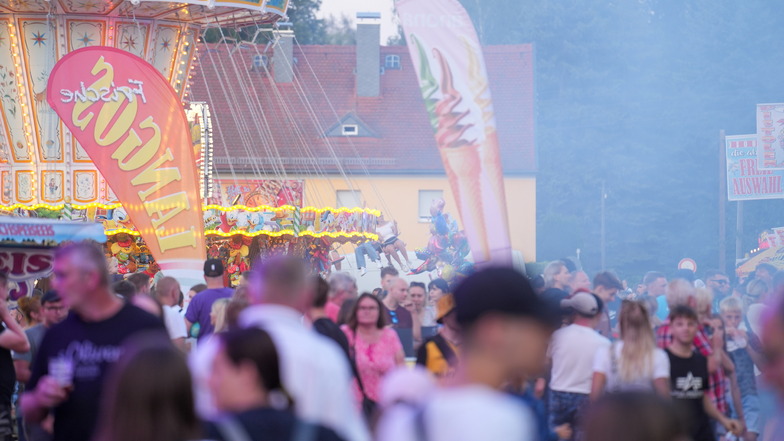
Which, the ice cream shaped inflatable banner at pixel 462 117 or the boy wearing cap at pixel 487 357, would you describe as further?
the ice cream shaped inflatable banner at pixel 462 117

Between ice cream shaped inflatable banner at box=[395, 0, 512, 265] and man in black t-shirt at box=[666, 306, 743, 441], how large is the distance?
4.15 metres

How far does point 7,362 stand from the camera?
794cm

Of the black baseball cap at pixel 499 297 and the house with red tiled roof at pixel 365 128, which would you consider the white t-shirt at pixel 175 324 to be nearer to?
the black baseball cap at pixel 499 297

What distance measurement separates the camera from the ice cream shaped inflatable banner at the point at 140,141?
54.0 ft

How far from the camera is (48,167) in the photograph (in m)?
23.4

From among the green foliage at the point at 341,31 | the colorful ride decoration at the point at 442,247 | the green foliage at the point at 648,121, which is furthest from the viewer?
the green foliage at the point at 341,31

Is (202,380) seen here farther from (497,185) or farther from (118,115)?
(118,115)

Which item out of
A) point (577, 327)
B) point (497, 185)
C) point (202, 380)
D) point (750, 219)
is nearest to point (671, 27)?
point (750, 219)

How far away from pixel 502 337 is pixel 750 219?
45.7 meters

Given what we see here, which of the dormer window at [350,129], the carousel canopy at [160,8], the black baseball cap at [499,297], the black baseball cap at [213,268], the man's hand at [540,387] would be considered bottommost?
the man's hand at [540,387]

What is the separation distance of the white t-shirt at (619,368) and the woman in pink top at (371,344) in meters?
1.26

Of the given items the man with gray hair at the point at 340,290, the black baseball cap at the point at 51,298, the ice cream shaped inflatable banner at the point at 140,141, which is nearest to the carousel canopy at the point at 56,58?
the ice cream shaped inflatable banner at the point at 140,141

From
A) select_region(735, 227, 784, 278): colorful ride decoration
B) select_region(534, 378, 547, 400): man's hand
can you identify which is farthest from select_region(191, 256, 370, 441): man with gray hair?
select_region(735, 227, 784, 278): colorful ride decoration

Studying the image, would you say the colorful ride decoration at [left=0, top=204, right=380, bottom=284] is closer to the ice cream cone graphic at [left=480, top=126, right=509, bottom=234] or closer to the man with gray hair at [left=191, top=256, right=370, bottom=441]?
the ice cream cone graphic at [left=480, top=126, right=509, bottom=234]
